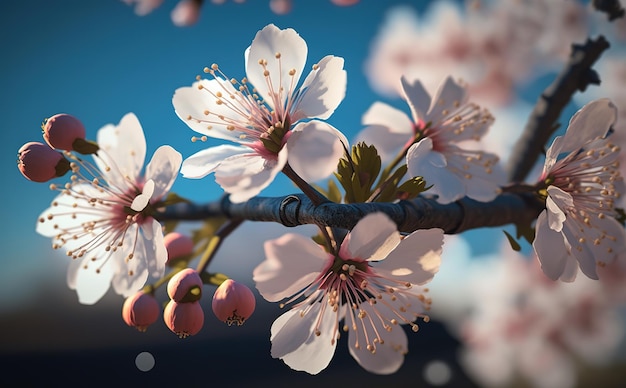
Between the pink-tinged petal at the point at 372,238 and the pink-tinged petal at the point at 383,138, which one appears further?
the pink-tinged petal at the point at 383,138

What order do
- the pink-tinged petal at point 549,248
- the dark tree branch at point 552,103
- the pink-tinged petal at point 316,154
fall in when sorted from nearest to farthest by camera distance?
the pink-tinged petal at point 316,154, the pink-tinged petal at point 549,248, the dark tree branch at point 552,103

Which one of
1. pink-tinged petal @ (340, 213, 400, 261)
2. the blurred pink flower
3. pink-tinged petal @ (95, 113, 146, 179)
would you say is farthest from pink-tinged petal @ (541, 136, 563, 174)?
the blurred pink flower

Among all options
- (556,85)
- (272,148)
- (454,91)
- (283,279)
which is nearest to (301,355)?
(283,279)

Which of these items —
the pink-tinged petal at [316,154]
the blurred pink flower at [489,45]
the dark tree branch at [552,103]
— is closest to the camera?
the pink-tinged petal at [316,154]

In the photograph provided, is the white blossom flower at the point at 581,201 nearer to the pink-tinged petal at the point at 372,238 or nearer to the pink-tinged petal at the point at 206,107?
the pink-tinged petal at the point at 372,238

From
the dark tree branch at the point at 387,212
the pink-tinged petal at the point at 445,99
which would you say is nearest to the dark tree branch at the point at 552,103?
the dark tree branch at the point at 387,212
